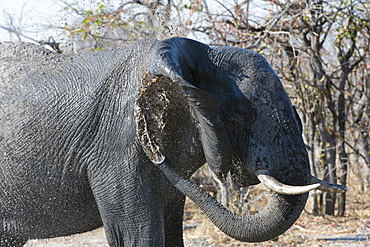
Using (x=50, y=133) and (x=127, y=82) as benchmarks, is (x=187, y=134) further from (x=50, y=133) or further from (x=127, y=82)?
(x=50, y=133)

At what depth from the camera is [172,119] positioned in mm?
3086

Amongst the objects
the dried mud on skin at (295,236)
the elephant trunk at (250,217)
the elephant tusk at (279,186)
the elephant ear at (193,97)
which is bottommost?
the dried mud on skin at (295,236)

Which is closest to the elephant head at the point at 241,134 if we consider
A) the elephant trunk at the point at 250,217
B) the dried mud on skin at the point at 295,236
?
the elephant trunk at the point at 250,217

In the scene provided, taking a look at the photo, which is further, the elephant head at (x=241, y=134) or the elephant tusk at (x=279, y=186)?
the elephant head at (x=241, y=134)

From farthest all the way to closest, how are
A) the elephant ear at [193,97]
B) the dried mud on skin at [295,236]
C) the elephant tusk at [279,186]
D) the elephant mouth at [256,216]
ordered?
1. the dried mud on skin at [295,236]
2. the elephant mouth at [256,216]
3. the elephant ear at [193,97]
4. the elephant tusk at [279,186]

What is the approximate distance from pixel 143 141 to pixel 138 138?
0.12 ft

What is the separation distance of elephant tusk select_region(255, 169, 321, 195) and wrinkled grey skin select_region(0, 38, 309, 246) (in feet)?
0.15

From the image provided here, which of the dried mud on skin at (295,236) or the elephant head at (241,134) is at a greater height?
the elephant head at (241,134)

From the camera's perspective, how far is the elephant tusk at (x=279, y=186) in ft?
8.52

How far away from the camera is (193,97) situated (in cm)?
277

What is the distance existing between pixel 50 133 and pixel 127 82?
0.52 m

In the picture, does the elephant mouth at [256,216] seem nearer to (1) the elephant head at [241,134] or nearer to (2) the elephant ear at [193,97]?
(1) the elephant head at [241,134]

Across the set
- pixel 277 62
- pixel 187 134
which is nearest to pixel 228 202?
pixel 277 62

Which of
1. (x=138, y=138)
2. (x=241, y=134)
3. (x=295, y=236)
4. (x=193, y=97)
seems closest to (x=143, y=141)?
(x=138, y=138)
